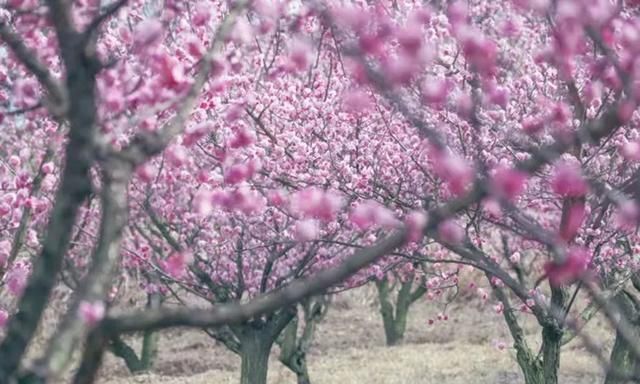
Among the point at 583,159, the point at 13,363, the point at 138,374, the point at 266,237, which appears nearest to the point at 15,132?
the point at 138,374

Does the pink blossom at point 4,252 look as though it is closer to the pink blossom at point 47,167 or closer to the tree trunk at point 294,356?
the pink blossom at point 47,167

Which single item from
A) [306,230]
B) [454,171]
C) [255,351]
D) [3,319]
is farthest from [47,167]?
[255,351]

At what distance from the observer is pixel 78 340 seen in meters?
3.20

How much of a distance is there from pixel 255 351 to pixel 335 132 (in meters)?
3.24

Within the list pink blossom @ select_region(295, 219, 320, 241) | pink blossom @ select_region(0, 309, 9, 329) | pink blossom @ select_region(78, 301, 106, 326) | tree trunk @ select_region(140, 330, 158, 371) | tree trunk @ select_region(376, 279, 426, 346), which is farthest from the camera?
tree trunk @ select_region(376, 279, 426, 346)

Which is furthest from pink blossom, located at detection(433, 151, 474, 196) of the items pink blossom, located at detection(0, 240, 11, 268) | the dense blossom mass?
pink blossom, located at detection(0, 240, 11, 268)

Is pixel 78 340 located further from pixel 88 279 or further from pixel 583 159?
pixel 583 159

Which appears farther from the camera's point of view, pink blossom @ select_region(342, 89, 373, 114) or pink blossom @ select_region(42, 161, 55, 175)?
pink blossom @ select_region(42, 161, 55, 175)

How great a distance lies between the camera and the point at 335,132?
10344mm

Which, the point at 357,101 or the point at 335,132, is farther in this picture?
the point at 335,132

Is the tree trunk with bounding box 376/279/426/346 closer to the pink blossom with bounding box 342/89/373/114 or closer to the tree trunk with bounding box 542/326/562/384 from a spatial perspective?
the pink blossom with bounding box 342/89/373/114

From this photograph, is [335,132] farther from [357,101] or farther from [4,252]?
[357,101]

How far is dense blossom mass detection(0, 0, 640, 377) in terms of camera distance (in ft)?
11.3

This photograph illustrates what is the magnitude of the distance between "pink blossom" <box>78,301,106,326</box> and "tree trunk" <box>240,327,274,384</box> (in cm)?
922
